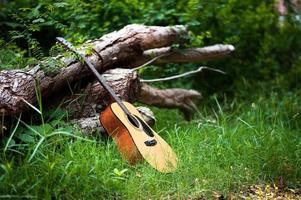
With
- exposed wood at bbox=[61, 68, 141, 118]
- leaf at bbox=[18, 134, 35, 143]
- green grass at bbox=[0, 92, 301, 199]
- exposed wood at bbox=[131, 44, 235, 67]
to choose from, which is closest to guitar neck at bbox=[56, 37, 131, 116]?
exposed wood at bbox=[61, 68, 141, 118]

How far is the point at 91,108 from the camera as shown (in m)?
3.79

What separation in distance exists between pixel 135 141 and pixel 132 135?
60 mm

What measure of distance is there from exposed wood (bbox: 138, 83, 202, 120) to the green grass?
17.2 inches

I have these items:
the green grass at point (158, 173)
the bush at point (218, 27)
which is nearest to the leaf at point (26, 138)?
the green grass at point (158, 173)

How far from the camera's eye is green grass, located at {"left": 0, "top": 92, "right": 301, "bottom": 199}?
2789mm

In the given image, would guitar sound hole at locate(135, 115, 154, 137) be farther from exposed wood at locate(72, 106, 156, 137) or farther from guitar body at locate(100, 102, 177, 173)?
exposed wood at locate(72, 106, 156, 137)

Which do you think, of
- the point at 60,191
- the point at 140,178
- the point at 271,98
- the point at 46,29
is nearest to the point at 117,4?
the point at 46,29

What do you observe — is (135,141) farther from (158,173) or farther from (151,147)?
(158,173)

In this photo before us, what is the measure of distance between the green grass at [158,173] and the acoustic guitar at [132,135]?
0.07 metres

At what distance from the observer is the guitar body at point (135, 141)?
3.35 meters

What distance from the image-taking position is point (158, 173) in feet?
10.6

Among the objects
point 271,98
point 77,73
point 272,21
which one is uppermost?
point 77,73

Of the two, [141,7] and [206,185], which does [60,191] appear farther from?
[141,7]

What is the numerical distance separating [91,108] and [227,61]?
292 cm
